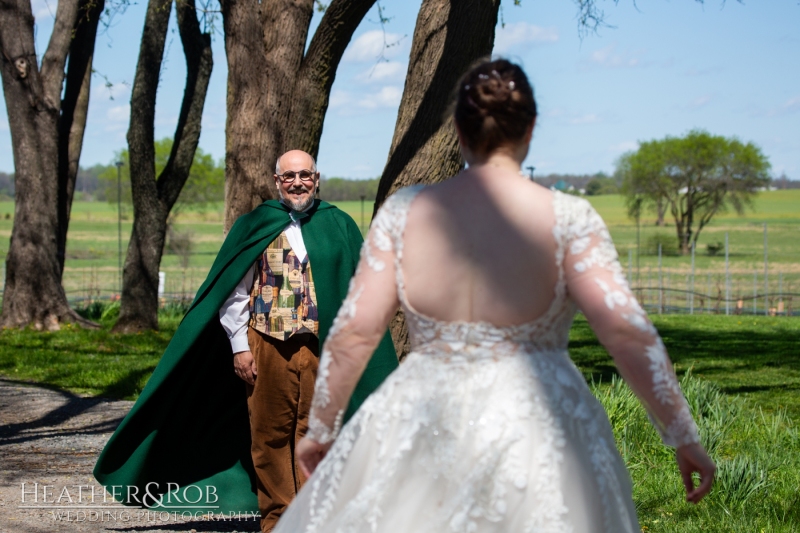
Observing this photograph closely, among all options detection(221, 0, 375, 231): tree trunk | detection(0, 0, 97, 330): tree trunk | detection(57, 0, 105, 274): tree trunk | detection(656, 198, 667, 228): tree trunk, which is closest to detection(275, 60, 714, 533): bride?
detection(221, 0, 375, 231): tree trunk

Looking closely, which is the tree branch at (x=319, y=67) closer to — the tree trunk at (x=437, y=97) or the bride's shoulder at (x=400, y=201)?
the tree trunk at (x=437, y=97)

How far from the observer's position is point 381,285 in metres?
2.42

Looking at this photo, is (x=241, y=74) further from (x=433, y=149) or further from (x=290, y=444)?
(x=290, y=444)

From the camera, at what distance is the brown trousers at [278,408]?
4672mm

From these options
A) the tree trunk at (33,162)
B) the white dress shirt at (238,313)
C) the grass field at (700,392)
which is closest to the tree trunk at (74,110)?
the tree trunk at (33,162)

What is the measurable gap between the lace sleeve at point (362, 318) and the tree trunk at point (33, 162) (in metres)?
12.4

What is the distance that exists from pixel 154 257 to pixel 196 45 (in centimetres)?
331

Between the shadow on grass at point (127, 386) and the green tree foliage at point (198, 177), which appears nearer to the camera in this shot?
the shadow on grass at point (127, 386)

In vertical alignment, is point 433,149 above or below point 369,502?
above

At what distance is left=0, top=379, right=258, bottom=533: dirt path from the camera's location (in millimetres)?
5004

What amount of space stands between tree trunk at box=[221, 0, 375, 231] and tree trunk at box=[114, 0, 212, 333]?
7595mm

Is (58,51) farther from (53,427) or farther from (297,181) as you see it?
(297,181)

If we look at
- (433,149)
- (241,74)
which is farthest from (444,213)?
(241,74)

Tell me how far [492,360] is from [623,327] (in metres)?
0.33
